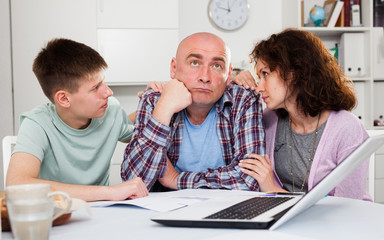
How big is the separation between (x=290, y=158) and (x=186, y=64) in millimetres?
529

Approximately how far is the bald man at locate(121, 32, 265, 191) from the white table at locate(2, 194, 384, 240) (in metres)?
0.47

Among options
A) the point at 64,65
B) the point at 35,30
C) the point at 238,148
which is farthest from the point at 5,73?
the point at 238,148

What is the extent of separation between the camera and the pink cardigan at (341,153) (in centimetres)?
144

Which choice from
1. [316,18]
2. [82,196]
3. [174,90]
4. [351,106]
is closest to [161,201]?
[82,196]

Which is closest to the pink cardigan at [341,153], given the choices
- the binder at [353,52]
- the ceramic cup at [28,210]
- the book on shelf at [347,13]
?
the ceramic cup at [28,210]

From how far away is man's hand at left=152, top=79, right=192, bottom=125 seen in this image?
145 cm

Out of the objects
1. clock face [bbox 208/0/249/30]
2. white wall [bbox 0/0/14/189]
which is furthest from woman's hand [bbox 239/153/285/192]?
clock face [bbox 208/0/249/30]

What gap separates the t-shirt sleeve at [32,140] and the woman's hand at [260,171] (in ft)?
2.16

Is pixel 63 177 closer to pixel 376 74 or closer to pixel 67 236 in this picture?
pixel 67 236

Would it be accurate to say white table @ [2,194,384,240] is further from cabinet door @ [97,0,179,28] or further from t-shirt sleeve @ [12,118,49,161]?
cabinet door @ [97,0,179,28]

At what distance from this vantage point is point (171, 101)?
1.47 metres

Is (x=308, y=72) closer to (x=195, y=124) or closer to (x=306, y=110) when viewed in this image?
(x=306, y=110)

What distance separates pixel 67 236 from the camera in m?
0.78

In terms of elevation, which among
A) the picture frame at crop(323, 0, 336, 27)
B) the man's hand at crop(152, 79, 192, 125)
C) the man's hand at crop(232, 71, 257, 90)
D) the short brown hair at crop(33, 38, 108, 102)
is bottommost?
the man's hand at crop(152, 79, 192, 125)
